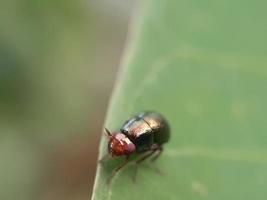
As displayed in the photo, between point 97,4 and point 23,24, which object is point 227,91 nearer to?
point 23,24

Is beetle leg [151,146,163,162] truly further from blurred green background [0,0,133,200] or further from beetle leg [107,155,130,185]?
blurred green background [0,0,133,200]

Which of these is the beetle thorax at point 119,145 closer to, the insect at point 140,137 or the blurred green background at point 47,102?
the insect at point 140,137

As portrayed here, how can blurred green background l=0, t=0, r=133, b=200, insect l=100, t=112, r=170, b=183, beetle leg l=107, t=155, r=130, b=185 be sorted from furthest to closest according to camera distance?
blurred green background l=0, t=0, r=133, b=200, insect l=100, t=112, r=170, b=183, beetle leg l=107, t=155, r=130, b=185

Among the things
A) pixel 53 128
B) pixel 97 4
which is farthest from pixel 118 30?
pixel 53 128

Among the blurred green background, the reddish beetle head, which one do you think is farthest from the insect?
the blurred green background

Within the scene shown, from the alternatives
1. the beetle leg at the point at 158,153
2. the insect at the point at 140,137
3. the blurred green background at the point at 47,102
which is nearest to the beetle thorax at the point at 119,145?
the insect at the point at 140,137

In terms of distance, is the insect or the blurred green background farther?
the blurred green background
